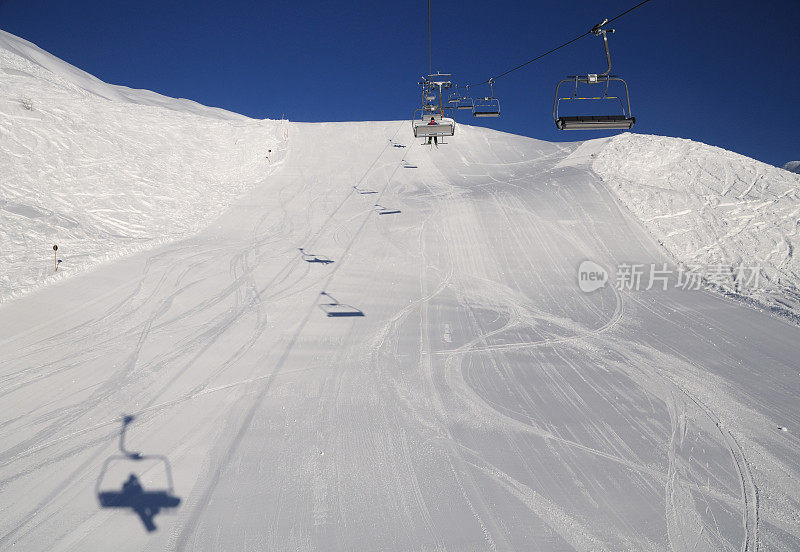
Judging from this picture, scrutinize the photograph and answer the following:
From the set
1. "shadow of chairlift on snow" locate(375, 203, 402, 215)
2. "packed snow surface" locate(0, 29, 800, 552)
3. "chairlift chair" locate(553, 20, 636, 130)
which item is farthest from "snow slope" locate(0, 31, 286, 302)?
"chairlift chair" locate(553, 20, 636, 130)

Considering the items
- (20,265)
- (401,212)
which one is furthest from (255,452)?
(401,212)

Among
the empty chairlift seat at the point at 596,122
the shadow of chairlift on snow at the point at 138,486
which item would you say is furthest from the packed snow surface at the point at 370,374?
the empty chairlift seat at the point at 596,122

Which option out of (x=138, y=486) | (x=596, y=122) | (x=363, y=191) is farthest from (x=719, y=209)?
(x=138, y=486)

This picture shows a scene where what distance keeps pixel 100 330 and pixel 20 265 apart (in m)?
3.95

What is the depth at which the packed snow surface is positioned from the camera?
4.48 m

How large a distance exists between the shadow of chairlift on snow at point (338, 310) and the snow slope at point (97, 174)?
6.99 metres

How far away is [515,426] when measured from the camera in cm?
605

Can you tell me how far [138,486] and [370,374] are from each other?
381 centimetres

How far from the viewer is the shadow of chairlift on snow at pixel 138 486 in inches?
176

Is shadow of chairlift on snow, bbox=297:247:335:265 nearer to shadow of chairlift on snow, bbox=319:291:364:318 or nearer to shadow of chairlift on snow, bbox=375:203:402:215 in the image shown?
shadow of chairlift on snow, bbox=319:291:364:318

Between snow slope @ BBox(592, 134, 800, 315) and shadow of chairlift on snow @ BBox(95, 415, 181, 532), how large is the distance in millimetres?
14259

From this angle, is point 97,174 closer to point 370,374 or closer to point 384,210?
point 384,210

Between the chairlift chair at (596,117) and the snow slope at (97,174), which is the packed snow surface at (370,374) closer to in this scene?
the snow slope at (97,174)

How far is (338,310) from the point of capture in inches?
400
